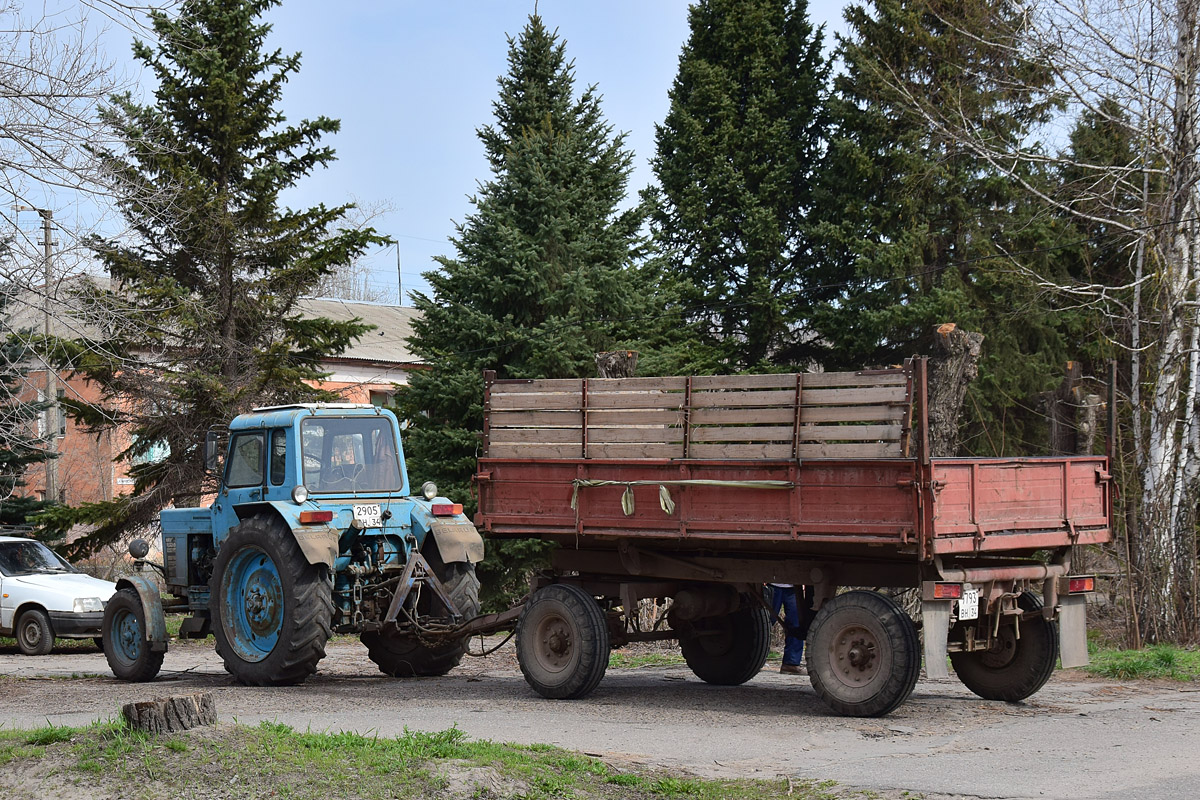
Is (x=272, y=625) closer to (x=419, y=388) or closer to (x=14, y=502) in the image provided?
(x=419, y=388)

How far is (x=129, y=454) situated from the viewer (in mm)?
22422

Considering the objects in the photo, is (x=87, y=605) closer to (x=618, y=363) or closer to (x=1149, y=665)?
(x=618, y=363)

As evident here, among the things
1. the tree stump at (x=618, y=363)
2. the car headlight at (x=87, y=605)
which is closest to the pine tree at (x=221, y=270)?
the car headlight at (x=87, y=605)

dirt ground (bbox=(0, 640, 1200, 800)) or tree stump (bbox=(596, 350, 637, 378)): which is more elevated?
tree stump (bbox=(596, 350, 637, 378))

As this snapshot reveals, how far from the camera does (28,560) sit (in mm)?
18875

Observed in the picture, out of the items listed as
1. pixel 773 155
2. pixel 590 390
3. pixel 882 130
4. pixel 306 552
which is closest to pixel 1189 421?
pixel 590 390

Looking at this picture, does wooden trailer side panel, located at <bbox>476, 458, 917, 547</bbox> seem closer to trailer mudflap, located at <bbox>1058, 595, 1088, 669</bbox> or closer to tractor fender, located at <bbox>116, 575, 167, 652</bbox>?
trailer mudflap, located at <bbox>1058, 595, 1088, 669</bbox>

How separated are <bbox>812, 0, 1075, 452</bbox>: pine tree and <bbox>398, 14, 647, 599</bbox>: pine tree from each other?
276 inches

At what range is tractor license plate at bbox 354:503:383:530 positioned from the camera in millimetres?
12414

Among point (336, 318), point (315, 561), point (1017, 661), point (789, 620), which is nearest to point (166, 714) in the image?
point (315, 561)

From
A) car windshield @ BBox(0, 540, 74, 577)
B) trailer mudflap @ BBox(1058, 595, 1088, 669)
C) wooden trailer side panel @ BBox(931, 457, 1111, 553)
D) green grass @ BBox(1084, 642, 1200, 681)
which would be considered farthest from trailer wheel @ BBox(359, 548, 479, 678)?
car windshield @ BBox(0, 540, 74, 577)

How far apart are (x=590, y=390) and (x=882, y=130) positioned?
784 inches

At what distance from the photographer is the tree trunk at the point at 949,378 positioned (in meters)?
14.2

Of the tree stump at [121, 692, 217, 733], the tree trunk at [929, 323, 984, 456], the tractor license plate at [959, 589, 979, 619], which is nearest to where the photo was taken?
the tree stump at [121, 692, 217, 733]
